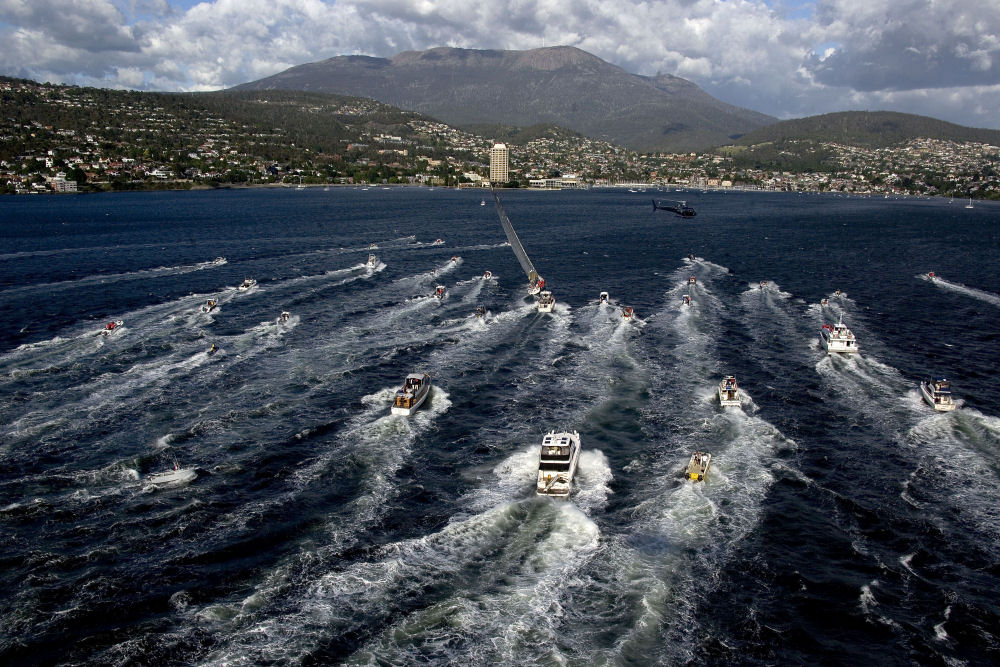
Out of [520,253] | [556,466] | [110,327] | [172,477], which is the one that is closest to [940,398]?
[556,466]

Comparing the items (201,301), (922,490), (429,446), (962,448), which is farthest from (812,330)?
(201,301)

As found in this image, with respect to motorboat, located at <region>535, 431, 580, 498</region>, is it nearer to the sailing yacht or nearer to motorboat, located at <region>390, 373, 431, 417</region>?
motorboat, located at <region>390, 373, 431, 417</region>

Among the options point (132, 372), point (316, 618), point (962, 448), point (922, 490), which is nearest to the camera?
point (316, 618)

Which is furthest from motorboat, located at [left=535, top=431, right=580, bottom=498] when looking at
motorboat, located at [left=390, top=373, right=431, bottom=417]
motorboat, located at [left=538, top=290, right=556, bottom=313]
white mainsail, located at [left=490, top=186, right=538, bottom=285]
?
white mainsail, located at [left=490, top=186, right=538, bottom=285]

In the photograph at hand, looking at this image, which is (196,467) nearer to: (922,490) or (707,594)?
(707,594)

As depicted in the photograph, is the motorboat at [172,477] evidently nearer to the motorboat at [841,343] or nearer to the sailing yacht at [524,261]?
the motorboat at [841,343]

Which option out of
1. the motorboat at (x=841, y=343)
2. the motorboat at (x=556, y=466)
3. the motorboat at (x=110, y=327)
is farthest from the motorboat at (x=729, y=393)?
the motorboat at (x=110, y=327)

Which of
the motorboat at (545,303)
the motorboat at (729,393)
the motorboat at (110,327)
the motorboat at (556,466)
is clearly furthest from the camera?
the motorboat at (545,303)
